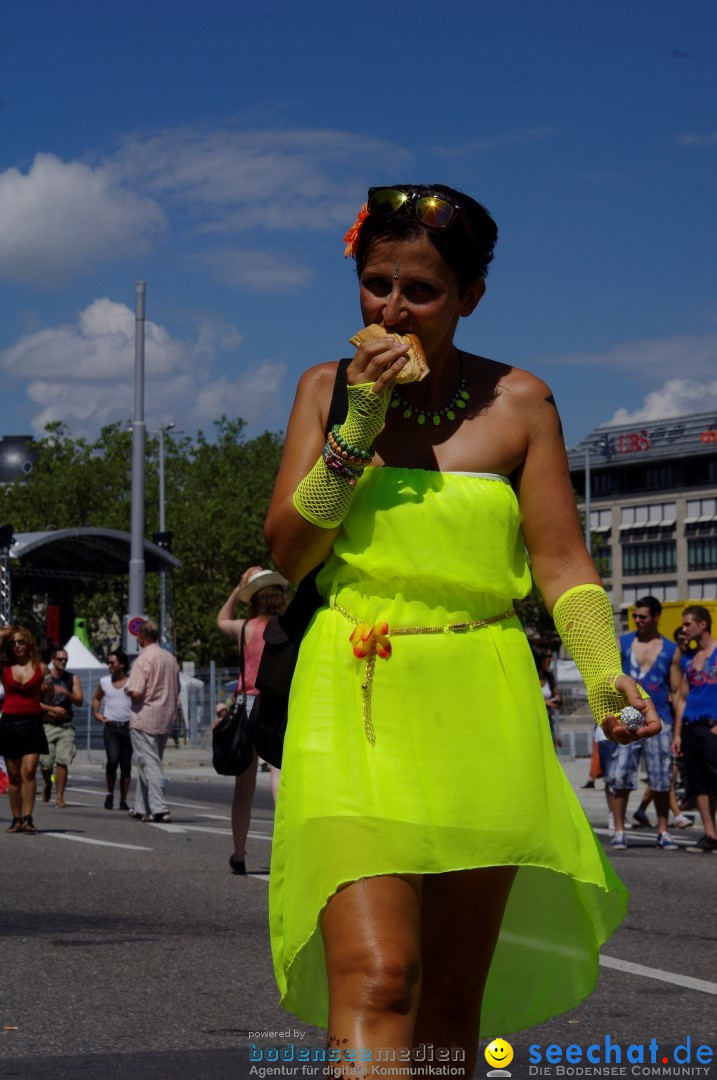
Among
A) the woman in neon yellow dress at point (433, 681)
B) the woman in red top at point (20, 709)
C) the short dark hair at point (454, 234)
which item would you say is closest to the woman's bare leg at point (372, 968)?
the woman in neon yellow dress at point (433, 681)

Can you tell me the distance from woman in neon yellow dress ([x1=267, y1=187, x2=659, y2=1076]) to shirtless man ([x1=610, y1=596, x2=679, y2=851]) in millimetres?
9618

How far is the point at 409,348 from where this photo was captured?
3070mm

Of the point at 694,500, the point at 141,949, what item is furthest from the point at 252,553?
the point at 141,949

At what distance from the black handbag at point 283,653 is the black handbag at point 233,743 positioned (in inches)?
249

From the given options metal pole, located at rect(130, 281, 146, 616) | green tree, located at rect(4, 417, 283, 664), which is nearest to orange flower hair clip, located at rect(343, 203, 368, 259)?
metal pole, located at rect(130, 281, 146, 616)

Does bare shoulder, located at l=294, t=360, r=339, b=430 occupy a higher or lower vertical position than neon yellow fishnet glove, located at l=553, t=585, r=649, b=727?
higher

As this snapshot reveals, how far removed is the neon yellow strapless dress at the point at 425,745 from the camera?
2.95 m

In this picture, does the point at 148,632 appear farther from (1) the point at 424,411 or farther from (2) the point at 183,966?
(1) the point at 424,411

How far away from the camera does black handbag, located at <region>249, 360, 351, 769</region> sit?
3.25 meters

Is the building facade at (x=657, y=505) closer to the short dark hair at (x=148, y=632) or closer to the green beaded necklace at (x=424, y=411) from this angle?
the short dark hair at (x=148, y=632)

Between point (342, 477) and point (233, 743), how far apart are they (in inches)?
271

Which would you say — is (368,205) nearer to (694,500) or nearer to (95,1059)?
(95,1059)

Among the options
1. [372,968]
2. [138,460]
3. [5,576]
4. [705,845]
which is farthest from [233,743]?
[5,576]

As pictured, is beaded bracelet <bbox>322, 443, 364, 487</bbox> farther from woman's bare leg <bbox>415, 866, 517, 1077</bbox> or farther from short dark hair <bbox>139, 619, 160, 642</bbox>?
short dark hair <bbox>139, 619, 160, 642</bbox>
